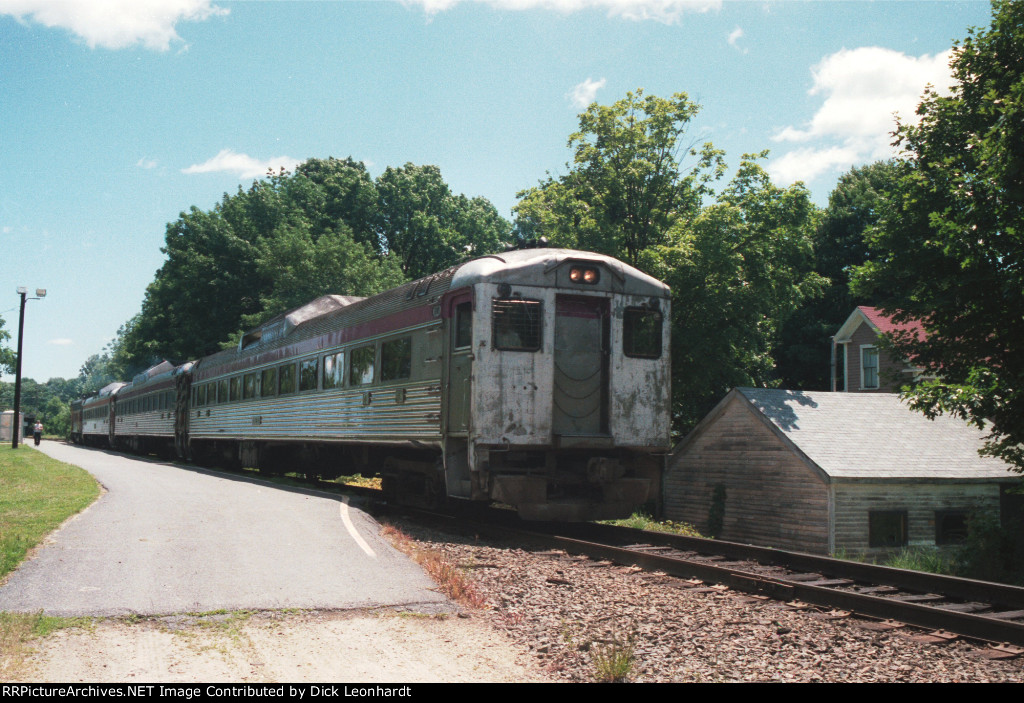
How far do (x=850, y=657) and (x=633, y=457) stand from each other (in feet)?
21.3

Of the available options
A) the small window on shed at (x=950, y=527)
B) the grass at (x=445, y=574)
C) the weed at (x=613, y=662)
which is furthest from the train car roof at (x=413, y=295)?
the small window on shed at (x=950, y=527)

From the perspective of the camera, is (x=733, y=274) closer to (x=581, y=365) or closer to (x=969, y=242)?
(x=969, y=242)

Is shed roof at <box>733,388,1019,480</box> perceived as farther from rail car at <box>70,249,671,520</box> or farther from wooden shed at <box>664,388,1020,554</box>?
rail car at <box>70,249,671,520</box>

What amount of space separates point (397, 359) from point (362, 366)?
1.58m

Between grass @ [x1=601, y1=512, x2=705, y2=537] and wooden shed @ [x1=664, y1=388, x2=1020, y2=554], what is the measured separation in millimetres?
350

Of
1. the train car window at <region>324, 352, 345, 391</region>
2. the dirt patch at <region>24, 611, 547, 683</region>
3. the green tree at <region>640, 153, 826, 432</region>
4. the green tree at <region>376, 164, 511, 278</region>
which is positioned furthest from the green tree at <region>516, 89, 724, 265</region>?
the green tree at <region>376, 164, 511, 278</region>

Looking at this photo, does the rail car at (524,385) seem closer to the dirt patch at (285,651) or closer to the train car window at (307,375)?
the train car window at (307,375)

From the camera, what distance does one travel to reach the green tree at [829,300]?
45906 millimetres

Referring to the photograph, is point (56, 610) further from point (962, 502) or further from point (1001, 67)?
point (1001, 67)

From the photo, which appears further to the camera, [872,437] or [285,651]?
[872,437]

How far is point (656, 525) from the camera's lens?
19812mm

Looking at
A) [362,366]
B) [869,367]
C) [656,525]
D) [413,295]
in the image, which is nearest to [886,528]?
[656,525]

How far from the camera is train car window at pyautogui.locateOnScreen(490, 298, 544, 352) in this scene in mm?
11578

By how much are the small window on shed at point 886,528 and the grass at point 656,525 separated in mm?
3564
